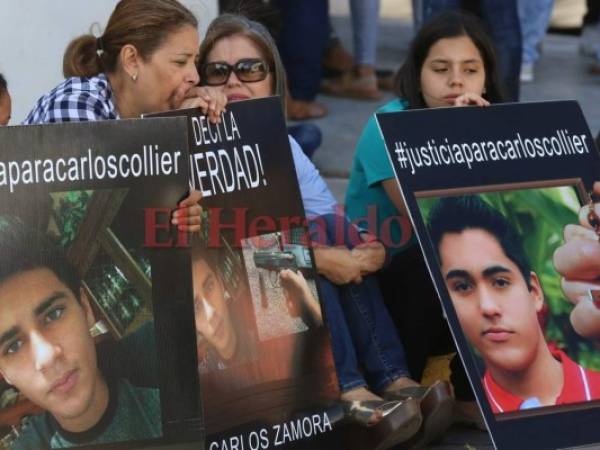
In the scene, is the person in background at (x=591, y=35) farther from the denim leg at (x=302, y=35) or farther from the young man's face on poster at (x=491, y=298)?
the young man's face on poster at (x=491, y=298)

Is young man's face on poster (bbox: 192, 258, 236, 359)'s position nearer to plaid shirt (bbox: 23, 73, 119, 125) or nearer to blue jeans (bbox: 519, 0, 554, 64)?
plaid shirt (bbox: 23, 73, 119, 125)

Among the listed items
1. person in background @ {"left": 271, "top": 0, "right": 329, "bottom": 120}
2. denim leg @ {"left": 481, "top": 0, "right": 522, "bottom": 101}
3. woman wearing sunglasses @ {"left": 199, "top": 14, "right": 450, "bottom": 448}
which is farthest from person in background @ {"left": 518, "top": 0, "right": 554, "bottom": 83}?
woman wearing sunglasses @ {"left": 199, "top": 14, "right": 450, "bottom": 448}

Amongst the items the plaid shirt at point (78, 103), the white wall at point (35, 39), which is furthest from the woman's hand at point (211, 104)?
the white wall at point (35, 39)

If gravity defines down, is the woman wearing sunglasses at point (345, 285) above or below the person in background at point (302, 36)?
below

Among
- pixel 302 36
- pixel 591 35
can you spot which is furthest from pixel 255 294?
pixel 591 35

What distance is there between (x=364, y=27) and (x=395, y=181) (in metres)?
3.63

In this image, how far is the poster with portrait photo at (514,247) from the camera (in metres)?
3.87

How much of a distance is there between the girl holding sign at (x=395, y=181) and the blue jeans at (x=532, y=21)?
3834 millimetres

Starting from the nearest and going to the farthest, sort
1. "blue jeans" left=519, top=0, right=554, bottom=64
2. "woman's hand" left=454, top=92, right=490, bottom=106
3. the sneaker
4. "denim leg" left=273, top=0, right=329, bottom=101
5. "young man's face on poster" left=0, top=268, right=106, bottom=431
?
"young man's face on poster" left=0, top=268, right=106, bottom=431 → "woman's hand" left=454, top=92, right=490, bottom=106 → "denim leg" left=273, top=0, right=329, bottom=101 → "blue jeans" left=519, top=0, right=554, bottom=64 → the sneaker

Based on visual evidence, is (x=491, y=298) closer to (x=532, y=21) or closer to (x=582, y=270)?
(x=582, y=270)

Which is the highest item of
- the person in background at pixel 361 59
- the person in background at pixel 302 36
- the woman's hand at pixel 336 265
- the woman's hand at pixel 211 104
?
the person in background at pixel 361 59

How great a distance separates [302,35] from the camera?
729 cm

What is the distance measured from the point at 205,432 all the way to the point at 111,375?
32 centimetres

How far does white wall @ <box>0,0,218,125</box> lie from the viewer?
18.3ft
